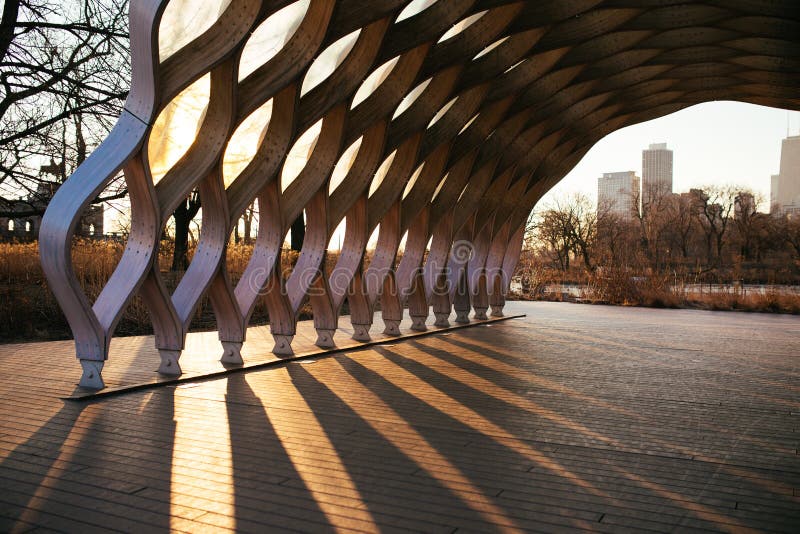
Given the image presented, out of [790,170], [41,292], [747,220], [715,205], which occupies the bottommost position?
[41,292]

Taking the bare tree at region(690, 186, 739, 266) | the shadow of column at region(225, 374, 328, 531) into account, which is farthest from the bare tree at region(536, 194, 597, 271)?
the shadow of column at region(225, 374, 328, 531)

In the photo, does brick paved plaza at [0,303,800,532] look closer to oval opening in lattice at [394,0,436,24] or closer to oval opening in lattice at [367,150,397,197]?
oval opening in lattice at [367,150,397,197]

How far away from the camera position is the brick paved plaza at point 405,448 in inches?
171

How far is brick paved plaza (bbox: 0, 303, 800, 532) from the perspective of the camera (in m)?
4.34

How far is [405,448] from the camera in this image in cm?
600

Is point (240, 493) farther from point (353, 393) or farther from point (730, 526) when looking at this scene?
point (353, 393)

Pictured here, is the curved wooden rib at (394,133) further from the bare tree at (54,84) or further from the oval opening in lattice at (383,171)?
the bare tree at (54,84)

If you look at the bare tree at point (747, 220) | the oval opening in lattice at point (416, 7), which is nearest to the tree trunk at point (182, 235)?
the oval opening in lattice at point (416, 7)

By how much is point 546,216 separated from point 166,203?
44.2m

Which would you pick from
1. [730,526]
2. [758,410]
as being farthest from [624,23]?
[730,526]

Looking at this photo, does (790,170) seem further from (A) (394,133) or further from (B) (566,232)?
(A) (394,133)

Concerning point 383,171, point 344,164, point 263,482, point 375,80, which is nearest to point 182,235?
point 383,171

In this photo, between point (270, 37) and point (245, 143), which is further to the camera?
point (245, 143)

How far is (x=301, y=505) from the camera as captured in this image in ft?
14.7
